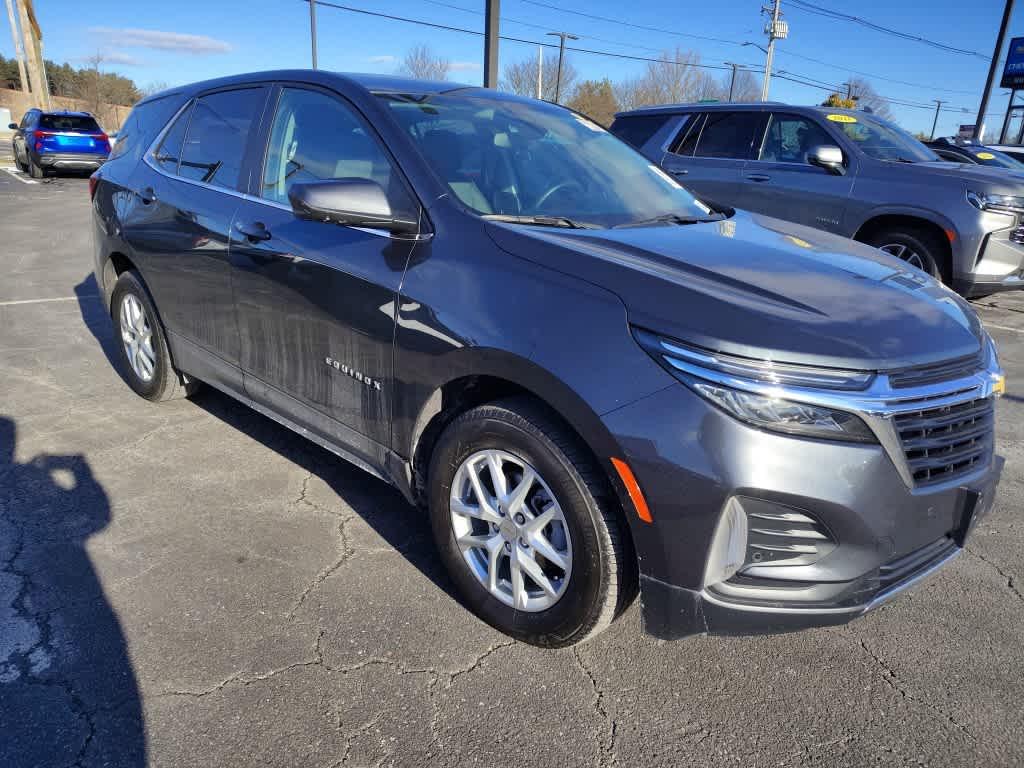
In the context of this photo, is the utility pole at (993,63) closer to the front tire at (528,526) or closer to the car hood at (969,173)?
the car hood at (969,173)

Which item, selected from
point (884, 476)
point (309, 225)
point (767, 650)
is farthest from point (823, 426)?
point (309, 225)

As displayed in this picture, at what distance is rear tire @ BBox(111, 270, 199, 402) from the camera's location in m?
4.09

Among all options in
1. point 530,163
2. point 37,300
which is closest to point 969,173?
point 530,163

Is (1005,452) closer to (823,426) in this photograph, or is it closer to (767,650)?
(767,650)

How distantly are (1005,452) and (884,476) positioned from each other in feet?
9.28

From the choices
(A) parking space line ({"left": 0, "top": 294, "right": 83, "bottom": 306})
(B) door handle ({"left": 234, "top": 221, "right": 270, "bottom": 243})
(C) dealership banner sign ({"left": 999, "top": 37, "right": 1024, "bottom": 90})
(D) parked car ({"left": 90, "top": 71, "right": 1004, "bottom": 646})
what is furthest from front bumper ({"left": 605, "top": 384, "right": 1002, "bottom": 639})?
(C) dealership banner sign ({"left": 999, "top": 37, "right": 1024, "bottom": 90})

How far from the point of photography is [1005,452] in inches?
160

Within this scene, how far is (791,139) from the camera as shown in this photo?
285 inches

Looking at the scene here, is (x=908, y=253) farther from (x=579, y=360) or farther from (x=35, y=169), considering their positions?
(x=35, y=169)

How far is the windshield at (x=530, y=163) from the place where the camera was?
2684 mm

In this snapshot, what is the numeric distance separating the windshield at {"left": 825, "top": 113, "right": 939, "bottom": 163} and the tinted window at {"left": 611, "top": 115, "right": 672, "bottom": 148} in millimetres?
1802

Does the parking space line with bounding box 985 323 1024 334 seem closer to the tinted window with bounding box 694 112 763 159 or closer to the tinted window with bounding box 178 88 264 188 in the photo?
the tinted window with bounding box 694 112 763 159

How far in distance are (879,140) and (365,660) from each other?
275 inches

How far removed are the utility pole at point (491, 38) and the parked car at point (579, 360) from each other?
7.56m
